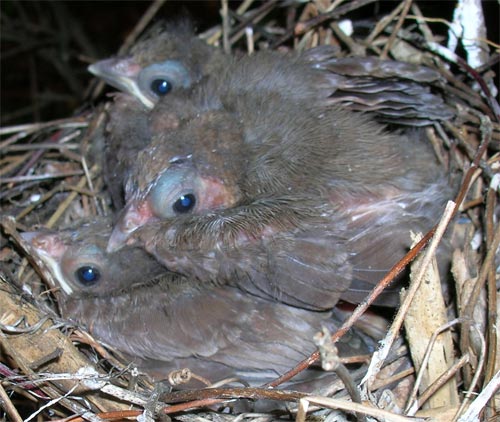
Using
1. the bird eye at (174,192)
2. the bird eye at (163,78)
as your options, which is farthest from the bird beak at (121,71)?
the bird eye at (174,192)

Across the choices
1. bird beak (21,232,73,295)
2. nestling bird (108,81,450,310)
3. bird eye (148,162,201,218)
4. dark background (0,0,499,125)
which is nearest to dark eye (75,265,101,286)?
bird beak (21,232,73,295)

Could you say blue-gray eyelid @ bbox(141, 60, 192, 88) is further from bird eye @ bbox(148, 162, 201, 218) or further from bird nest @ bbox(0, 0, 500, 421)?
bird eye @ bbox(148, 162, 201, 218)

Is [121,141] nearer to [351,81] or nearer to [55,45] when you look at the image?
[351,81]

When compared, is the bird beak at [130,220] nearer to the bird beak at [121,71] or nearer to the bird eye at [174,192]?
the bird eye at [174,192]

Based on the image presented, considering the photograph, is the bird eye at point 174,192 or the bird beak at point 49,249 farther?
the bird beak at point 49,249

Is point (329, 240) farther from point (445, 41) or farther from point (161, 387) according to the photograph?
point (445, 41)
